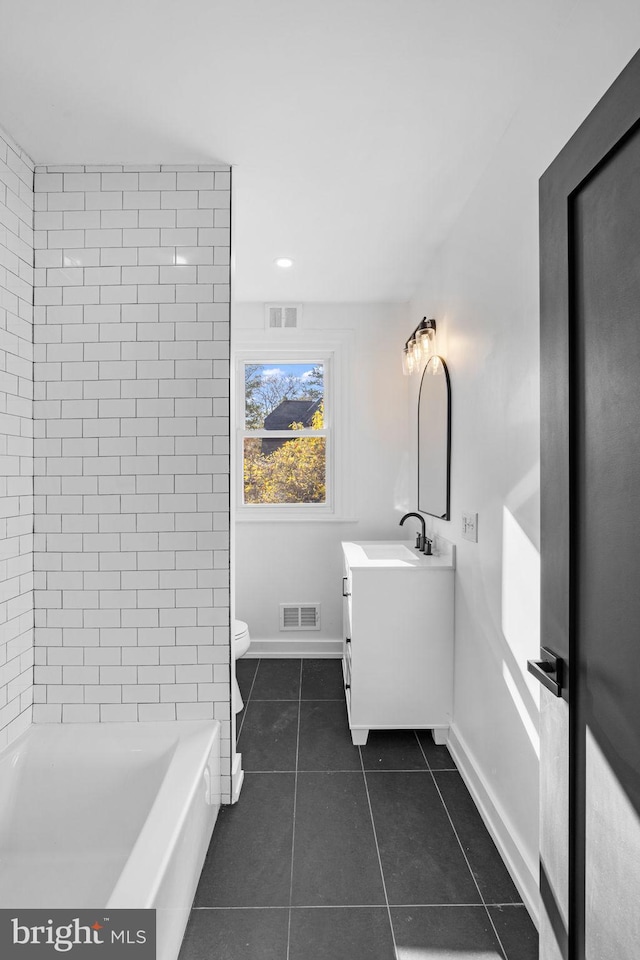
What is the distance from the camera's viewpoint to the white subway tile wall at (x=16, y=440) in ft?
6.24

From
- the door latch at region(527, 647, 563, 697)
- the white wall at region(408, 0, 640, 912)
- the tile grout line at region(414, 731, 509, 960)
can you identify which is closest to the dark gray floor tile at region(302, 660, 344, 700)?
the tile grout line at region(414, 731, 509, 960)

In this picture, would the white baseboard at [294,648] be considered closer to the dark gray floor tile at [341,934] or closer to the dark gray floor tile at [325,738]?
the dark gray floor tile at [325,738]

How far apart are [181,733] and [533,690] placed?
49.9 inches

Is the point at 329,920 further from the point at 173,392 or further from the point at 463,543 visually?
the point at 173,392

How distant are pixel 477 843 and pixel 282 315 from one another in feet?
10.3

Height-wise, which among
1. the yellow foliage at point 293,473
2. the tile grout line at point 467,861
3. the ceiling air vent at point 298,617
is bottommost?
the tile grout line at point 467,861

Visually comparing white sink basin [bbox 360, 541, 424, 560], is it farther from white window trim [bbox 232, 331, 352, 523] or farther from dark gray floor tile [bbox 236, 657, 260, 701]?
dark gray floor tile [bbox 236, 657, 260, 701]

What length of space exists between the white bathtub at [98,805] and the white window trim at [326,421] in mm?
1881

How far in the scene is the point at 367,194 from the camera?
2312 mm

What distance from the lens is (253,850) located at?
187 cm

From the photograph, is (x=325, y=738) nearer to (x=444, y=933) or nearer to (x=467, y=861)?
(x=467, y=861)

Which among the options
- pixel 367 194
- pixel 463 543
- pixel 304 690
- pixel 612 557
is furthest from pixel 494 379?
pixel 304 690

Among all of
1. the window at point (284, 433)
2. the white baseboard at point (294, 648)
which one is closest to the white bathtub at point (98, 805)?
the white baseboard at point (294, 648)

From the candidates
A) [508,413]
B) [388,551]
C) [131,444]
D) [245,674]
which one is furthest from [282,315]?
[245,674]
